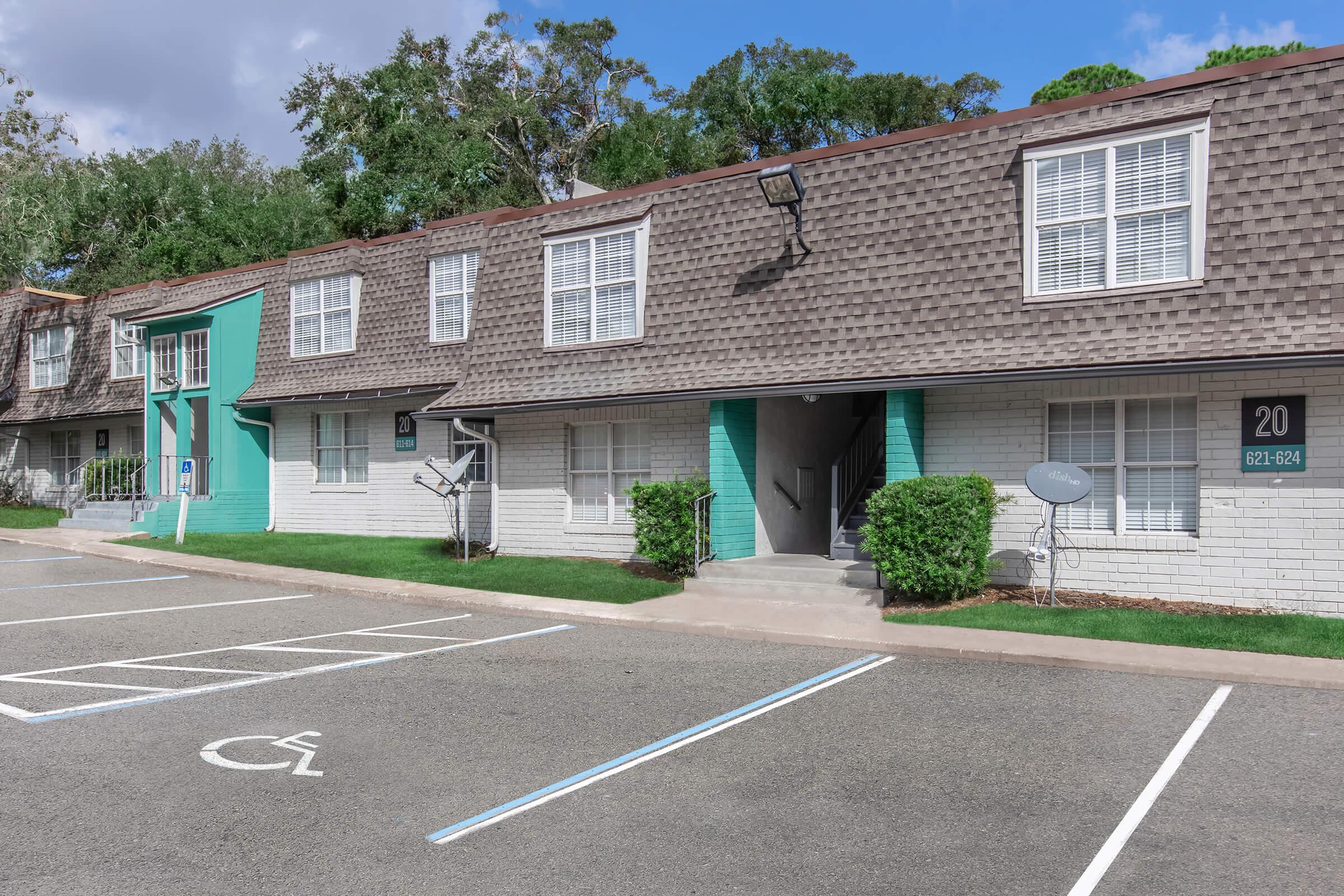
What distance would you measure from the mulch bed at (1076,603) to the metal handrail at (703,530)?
9.08 ft

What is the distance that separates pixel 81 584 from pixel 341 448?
631 centimetres

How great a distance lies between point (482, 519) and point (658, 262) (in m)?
6.06

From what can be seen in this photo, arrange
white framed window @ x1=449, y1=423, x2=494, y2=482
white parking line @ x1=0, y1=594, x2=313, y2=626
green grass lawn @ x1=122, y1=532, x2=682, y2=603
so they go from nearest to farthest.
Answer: white parking line @ x1=0, y1=594, x2=313, y2=626, green grass lawn @ x1=122, y1=532, x2=682, y2=603, white framed window @ x1=449, y1=423, x2=494, y2=482

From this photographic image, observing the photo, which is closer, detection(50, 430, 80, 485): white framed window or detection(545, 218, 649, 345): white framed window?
detection(545, 218, 649, 345): white framed window

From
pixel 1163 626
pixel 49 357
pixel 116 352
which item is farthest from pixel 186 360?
pixel 1163 626

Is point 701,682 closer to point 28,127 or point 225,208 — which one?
point 28,127

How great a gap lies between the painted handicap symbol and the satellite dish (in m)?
7.85

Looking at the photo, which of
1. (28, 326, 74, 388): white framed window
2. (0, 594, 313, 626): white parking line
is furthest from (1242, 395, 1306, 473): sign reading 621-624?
(28, 326, 74, 388): white framed window

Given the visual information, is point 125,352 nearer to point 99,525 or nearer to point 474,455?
point 99,525

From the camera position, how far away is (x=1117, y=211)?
36.2 ft

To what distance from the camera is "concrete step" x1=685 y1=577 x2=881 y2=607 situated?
11.7 meters

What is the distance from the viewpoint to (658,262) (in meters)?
14.5

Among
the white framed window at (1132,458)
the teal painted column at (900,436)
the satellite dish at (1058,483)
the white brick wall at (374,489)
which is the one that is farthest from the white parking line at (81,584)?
the white framed window at (1132,458)

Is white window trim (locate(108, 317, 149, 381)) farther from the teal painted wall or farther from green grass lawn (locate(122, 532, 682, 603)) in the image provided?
green grass lawn (locate(122, 532, 682, 603))
